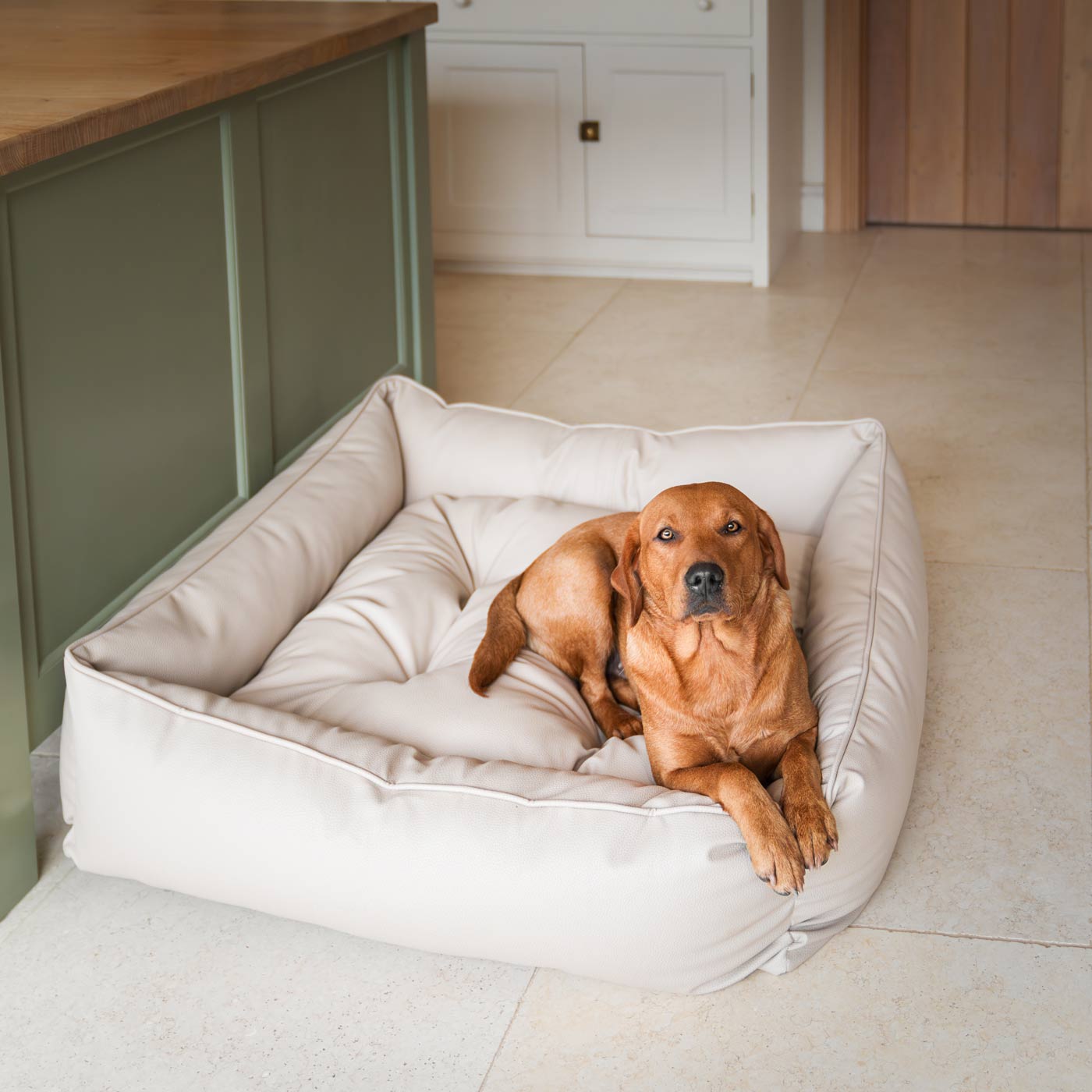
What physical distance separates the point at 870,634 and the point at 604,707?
40 centimetres

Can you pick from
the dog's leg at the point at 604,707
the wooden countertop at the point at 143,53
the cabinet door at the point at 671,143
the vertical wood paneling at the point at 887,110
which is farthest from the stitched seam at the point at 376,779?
the vertical wood paneling at the point at 887,110

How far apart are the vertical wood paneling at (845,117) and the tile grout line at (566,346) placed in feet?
3.46

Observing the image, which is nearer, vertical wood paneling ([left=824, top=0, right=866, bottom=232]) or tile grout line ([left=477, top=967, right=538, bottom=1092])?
tile grout line ([left=477, top=967, right=538, bottom=1092])

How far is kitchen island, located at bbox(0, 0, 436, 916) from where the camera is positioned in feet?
6.20

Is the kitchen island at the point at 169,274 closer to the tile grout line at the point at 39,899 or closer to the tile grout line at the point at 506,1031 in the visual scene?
the tile grout line at the point at 39,899

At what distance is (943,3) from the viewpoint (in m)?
5.34

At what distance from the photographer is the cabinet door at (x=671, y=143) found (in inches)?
188

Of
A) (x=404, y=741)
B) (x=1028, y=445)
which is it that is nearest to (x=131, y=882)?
(x=404, y=741)

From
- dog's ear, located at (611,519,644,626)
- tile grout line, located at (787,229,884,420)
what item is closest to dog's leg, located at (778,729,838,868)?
dog's ear, located at (611,519,644,626)

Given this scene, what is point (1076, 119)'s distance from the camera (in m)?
5.38

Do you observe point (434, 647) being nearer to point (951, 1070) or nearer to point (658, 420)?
point (951, 1070)

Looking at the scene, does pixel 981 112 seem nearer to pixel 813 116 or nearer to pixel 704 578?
pixel 813 116

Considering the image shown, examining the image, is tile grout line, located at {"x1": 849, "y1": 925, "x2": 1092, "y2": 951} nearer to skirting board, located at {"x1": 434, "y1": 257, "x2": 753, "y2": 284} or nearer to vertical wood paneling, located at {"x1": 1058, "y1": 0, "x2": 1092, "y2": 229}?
skirting board, located at {"x1": 434, "y1": 257, "x2": 753, "y2": 284}

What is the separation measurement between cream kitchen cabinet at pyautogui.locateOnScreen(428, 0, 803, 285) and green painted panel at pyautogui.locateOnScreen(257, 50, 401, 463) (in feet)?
5.92
